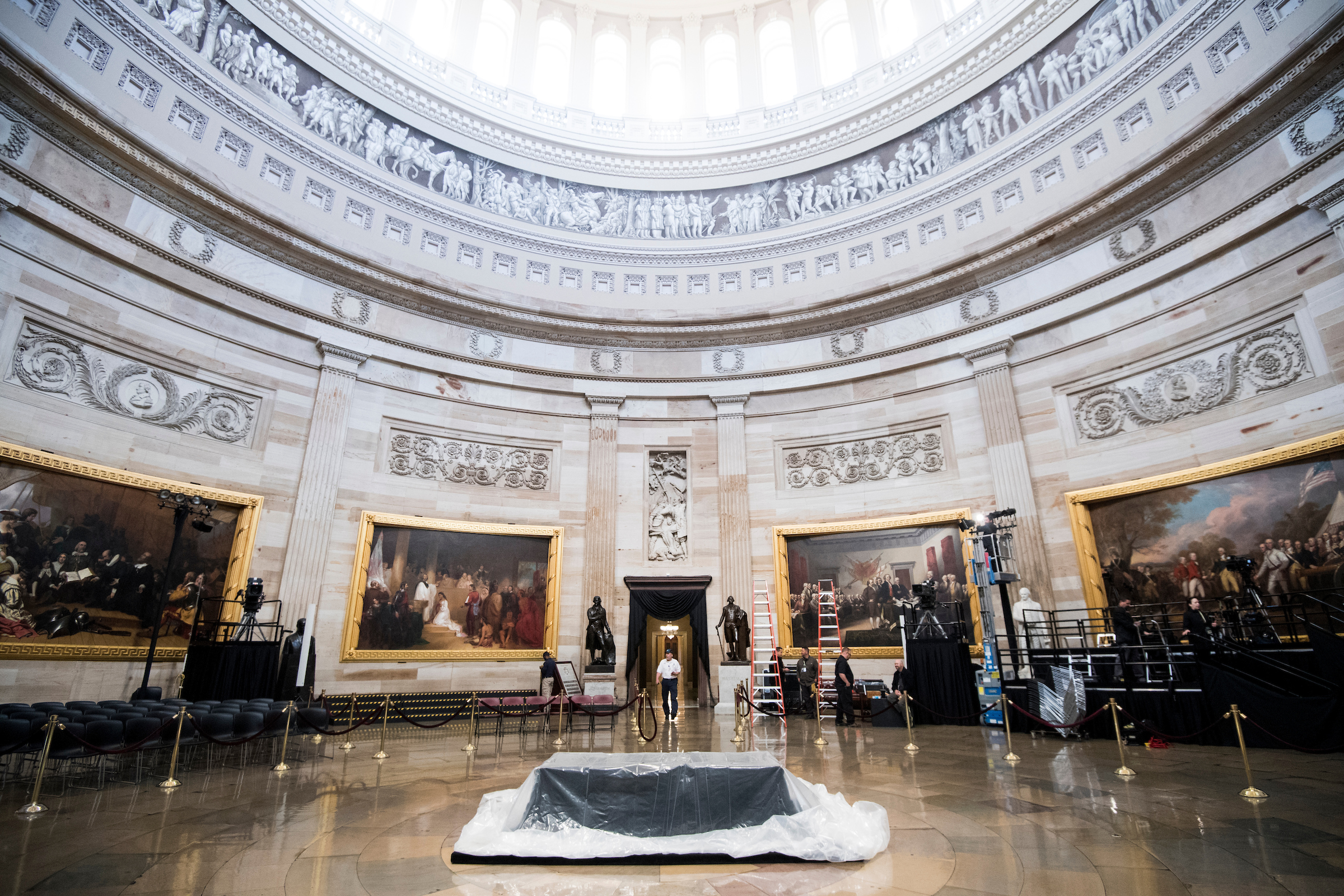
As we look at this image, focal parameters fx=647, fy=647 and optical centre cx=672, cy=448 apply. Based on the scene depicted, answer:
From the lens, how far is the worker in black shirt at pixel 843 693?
13.7m

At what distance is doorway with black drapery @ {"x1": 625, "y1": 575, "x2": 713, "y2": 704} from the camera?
1875 cm

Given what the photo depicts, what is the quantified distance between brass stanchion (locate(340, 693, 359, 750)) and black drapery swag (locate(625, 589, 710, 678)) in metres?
7.07

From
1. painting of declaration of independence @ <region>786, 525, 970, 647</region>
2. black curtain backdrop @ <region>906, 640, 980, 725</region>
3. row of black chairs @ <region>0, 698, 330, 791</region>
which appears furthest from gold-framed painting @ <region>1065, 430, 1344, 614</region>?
row of black chairs @ <region>0, 698, 330, 791</region>

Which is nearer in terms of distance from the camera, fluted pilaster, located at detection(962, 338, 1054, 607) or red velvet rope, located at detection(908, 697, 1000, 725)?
red velvet rope, located at detection(908, 697, 1000, 725)

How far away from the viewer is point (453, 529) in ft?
59.5

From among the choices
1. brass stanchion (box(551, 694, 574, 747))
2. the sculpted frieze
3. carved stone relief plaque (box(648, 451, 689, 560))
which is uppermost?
the sculpted frieze

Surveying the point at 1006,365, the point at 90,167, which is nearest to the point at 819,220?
the point at 1006,365

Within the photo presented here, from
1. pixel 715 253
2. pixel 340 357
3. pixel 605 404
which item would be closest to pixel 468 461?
pixel 340 357

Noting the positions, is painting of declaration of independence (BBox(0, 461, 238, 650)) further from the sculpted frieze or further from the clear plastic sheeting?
the clear plastic sheeting

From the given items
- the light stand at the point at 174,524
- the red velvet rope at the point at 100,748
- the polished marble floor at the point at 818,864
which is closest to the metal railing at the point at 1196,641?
the polished marble floor at the point at 818,864

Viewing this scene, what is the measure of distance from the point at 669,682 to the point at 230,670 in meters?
8.77

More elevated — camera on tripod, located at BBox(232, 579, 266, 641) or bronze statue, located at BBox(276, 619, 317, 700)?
camera on tripod, located at BBox(232, 579, 266, 641)

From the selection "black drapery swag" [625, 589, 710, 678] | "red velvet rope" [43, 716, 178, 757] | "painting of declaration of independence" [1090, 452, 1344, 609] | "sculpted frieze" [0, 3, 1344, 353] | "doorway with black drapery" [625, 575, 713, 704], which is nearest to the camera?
"red velvet rope" [43, 716, 178, 757]

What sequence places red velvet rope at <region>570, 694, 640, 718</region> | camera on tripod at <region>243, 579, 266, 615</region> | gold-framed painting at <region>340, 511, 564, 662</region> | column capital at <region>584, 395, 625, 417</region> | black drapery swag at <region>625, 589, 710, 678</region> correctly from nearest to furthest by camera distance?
red velvet rope at <region>570, 694, 640, 718</region>
camera on tripod at <region>243, 579, 266, 615</region>
gold-framed painting at <region>340, 511, 564, 662</region>
black drapery swag at <region>625, 589, 710, 678</region>
column capital at <region>584, 395, 625, 417</region>
